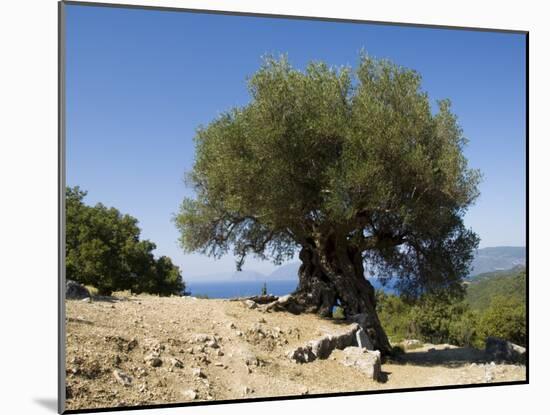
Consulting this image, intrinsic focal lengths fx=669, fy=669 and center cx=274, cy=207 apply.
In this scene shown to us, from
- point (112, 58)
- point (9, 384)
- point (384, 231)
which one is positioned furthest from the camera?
point (384, 231)

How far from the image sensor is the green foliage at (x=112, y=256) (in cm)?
1525

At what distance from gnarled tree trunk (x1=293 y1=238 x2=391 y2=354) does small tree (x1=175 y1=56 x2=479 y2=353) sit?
25 millimetres

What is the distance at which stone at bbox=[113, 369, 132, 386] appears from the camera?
1005 centimetres

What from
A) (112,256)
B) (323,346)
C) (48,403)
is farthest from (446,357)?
(112,256)

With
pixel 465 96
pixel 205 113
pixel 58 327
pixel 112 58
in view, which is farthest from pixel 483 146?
pixel 58 327

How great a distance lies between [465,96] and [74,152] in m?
9.05

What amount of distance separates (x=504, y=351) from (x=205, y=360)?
6931 millimetres

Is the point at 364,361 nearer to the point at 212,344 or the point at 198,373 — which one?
the point at 212,344

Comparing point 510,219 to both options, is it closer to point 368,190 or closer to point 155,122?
point 368,190

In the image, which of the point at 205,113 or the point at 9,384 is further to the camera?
the point at 205,113

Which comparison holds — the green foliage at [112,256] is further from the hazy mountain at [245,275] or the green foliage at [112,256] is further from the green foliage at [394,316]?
the green foliage at [394,316]

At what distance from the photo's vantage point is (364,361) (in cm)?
1222

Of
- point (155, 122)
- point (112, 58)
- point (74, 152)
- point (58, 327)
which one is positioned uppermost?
point (112, 58)

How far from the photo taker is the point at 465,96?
15.2 meters
